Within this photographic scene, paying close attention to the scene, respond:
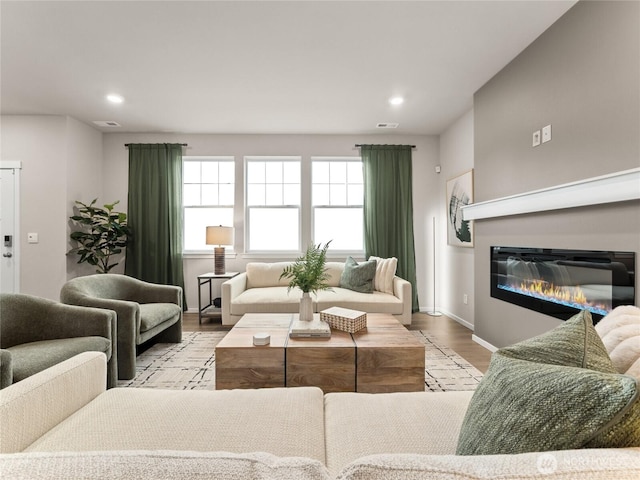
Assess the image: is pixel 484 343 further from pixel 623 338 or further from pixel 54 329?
pixel 54 329

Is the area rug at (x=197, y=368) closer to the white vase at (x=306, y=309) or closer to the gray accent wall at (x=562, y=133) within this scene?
the gray accent wall at (x=562, y=133)

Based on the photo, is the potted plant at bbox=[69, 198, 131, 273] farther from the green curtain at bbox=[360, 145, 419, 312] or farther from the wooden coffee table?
the green curtain at bbox=[360, 145, 419, 312]

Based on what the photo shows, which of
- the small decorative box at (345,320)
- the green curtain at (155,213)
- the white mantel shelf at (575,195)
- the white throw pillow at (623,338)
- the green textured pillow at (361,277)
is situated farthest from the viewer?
the green curtain at (155,213)

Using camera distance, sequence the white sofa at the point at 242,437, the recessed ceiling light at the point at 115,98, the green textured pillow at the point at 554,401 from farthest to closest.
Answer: the recessed ceiling light at the point at 115,98
the green textured pillow at the point at 554,401
the white sofa at the point at 242,437

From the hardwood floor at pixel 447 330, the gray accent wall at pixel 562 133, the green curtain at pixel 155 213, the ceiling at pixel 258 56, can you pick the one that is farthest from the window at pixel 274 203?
the gray accent wall at pixel 562 133

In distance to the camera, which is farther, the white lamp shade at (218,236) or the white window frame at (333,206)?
the white window frame at (333,206)

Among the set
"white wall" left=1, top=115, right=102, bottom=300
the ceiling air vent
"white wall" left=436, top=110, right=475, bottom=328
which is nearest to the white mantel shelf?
"white wall" left=436, top=110, right=475, bottom=328

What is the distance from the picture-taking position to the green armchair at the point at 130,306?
254cm

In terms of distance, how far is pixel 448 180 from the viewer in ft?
14.5

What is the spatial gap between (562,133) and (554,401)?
2345mm

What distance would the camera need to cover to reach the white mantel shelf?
1.74 metres

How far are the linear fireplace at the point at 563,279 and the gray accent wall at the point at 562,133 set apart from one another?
73mm

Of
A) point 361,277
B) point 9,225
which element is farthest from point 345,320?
point 9,225

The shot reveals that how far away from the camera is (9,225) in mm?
Answer: 4105
